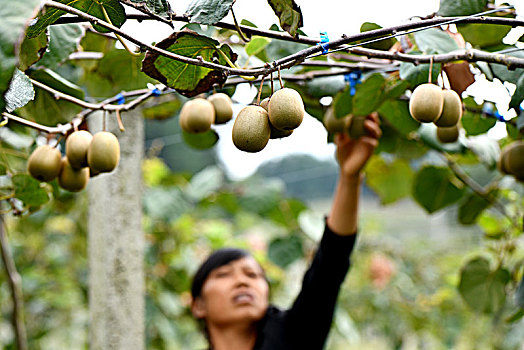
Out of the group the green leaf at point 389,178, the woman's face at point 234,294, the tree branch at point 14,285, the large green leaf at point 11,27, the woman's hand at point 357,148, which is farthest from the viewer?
the green leaf at point 389,178

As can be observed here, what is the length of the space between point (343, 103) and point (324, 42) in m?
0.41

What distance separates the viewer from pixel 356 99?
3.17 ft

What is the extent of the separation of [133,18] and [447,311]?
3.34 m

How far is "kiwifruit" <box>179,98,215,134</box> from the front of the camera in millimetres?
893

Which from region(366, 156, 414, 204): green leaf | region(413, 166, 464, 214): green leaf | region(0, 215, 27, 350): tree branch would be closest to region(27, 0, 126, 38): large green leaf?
region(0, 215, 27, 350): tree branch

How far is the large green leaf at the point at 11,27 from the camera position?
0.39 m

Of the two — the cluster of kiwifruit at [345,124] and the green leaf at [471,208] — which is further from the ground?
the cluster of kiwifruit at [345,124]

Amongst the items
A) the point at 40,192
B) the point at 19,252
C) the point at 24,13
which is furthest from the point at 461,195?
the point at 19,252

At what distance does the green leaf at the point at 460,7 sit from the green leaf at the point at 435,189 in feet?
2.10

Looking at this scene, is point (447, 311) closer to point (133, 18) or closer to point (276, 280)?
point (276, 280)

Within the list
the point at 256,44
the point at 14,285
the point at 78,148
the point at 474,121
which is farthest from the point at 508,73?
the point at 14,285

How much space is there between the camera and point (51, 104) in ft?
3.13

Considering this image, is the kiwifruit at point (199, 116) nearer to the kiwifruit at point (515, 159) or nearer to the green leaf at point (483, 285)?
the kiwifruit at point (515, 159)

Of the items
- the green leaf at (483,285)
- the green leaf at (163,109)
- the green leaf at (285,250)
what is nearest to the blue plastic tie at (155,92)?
the green leaf at (163,109)
